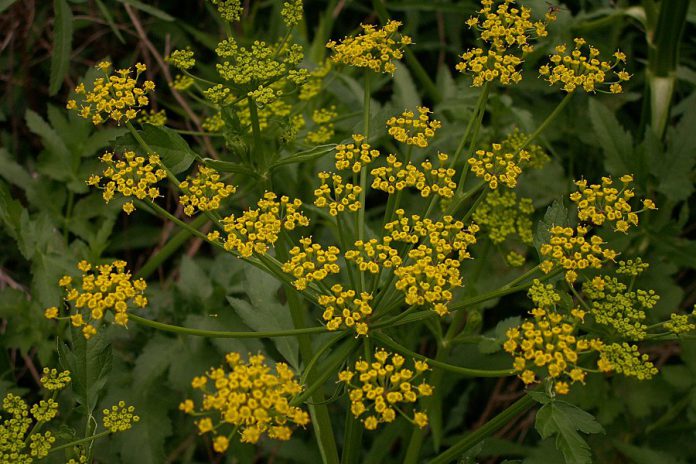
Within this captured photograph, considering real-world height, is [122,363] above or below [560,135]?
below

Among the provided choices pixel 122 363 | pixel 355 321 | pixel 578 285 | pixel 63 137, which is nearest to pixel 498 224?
pixel 578 285

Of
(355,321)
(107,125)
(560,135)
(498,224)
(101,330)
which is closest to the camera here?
(355,321)

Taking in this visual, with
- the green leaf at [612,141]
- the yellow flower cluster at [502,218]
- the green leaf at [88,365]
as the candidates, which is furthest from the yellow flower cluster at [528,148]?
the green leaf at [88,365]

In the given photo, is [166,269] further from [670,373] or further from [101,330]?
[670,373]

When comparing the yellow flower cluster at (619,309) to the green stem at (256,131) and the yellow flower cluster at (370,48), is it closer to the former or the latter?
the yellow flower cluster at (370,48)

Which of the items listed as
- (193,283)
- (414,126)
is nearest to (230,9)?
(414,126)

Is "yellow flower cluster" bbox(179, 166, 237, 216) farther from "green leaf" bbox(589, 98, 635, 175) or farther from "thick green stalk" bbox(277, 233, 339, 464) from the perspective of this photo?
"green leaf" bbox(589, 98, 635, 175)

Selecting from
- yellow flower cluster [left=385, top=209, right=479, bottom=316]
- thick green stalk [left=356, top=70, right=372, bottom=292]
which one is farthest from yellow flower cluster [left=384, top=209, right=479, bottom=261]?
thick green stalk [left=356, top=70, right=372, bottom=292]
